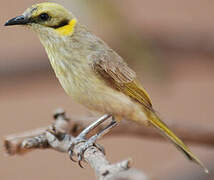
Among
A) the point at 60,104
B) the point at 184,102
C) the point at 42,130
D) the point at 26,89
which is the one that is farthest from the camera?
the point at 184,102

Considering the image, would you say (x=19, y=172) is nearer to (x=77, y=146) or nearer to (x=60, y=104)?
(x=60, y=104)

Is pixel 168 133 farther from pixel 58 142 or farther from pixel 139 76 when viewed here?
pixel 139 76

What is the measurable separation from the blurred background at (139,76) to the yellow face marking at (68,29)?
16.4 inches

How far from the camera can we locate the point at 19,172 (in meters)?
3.53

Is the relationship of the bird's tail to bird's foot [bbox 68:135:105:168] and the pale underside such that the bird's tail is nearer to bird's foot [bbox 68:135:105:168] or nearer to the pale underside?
the pale underside

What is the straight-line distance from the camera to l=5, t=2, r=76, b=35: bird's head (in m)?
1.40

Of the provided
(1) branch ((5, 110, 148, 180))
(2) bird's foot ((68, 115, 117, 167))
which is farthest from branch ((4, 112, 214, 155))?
(2) bird's foot ((68, 115, 117, 167))

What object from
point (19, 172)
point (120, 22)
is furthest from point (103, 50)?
point (19, 172)

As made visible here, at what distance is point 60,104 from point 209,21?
1.53 m

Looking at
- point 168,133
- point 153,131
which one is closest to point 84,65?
point 168,133

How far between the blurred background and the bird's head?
443 mm

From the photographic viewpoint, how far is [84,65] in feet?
4.99

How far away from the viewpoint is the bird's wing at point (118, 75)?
1555 millimetres

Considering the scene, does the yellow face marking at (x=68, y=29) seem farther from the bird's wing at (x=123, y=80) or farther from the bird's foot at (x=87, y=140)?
the bird's foot at (x=87, y=140)
